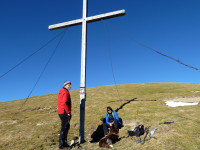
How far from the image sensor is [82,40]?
10531 millimetres

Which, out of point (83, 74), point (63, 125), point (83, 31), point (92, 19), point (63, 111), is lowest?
point (63, 125)

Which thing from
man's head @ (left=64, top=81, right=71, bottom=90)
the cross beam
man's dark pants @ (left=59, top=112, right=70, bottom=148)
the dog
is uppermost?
the cross beam

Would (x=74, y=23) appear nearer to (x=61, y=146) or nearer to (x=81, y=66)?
(x=81, y=66)

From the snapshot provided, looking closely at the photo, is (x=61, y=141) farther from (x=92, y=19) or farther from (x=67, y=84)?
(x=92, y=19)

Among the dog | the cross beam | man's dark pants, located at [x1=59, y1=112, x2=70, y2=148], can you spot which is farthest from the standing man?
the cross beam

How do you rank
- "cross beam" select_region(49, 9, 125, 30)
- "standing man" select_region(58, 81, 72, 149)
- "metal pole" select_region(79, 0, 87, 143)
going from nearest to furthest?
"standing man" select_region(58, 81, 72, 149) < "metal pole" select_region(79, 0, 87, 143) < "cross beam" select_region(49, 9, 125, 30)

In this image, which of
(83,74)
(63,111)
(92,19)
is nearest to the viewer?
(63,111)

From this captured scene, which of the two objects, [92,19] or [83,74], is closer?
[83,74]

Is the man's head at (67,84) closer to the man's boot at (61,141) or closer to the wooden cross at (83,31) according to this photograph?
the wooden cross at (83,31)

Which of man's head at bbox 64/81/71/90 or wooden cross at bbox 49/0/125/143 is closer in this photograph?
man's head at bbox 64/81/71/90

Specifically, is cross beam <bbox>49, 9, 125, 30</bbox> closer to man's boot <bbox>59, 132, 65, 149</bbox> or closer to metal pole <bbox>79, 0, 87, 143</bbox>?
metal pole <bbox>79, 0, 87, 143</bbox>

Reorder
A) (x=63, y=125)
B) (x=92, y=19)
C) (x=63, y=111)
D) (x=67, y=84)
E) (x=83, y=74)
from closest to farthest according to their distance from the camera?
1. (x=63, y=111)
2. (x=63, y=125)
3. (x=67, y=84)
4. (x=83, y=74)
5. (x=92, y=19)

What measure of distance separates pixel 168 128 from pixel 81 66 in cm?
705

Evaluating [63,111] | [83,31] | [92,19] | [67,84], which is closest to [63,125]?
[63,111]
